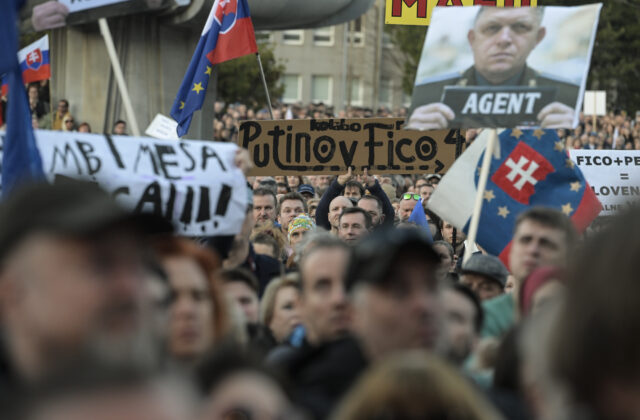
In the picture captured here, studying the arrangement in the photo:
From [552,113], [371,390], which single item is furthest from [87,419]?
[552,113]

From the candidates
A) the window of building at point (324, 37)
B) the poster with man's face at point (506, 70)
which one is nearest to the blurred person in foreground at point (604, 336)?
the poster with man's face at point (506, 70)

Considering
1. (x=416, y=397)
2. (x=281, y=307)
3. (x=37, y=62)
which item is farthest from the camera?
(x=37, y=62)

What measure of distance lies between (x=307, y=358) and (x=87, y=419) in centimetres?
237

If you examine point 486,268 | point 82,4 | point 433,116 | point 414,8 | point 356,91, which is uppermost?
point 414,8

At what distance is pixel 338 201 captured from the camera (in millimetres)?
10664

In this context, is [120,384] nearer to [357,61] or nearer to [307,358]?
[307,358]

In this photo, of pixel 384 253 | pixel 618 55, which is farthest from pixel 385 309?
pixel 618 55

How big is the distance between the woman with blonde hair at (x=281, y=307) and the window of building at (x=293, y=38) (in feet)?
205

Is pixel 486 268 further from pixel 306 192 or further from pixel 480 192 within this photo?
pixel 306 192

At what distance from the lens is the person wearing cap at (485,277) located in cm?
607

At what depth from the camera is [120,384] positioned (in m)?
1.50

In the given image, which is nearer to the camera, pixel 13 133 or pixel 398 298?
pixel 398 298

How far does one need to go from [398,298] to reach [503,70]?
405 centimetres

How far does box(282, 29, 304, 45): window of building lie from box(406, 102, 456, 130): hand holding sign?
60.9 meters
